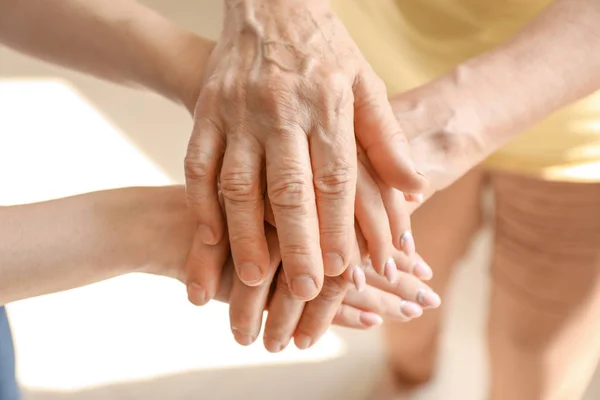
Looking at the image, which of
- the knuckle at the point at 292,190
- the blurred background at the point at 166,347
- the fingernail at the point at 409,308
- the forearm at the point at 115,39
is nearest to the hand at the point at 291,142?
the knuckle at the point at 292,190

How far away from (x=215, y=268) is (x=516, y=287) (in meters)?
0.53

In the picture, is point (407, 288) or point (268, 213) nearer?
point (268, 213)

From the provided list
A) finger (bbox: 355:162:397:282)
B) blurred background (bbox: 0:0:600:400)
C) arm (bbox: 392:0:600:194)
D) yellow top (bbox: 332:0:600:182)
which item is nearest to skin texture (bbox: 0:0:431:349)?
finger (bbox: 355:162:397:282)

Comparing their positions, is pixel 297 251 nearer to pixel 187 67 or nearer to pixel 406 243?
pixel 406 243

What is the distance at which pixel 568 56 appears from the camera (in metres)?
0.83

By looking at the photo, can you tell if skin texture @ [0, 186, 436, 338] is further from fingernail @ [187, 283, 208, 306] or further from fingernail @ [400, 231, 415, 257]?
fingernail @ [400, 231, 415, 257]

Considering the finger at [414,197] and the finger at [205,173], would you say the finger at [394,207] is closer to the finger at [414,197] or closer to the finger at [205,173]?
the finger at [414,197]

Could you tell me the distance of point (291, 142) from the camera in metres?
0.78

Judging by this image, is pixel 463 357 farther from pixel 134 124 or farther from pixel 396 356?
pixel 134 124

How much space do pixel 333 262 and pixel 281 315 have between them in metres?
0.14

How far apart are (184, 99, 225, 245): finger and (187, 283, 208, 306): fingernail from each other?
2.6 inches

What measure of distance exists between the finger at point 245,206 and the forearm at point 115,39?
17cm

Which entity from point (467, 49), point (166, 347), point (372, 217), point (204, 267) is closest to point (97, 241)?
point (204, 267)

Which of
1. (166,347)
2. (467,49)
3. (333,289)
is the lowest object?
(166,347)
